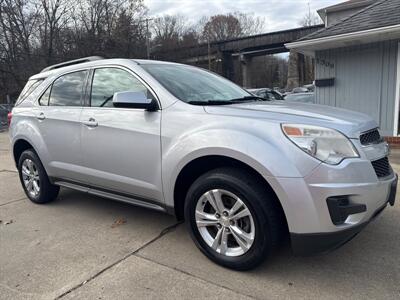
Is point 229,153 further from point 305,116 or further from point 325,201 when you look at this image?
point 325,201

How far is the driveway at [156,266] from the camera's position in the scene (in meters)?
2.72

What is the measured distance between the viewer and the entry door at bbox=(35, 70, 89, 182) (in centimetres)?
409

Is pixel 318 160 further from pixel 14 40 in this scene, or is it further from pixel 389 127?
pixel 14 40

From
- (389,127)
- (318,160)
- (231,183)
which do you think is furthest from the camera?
(389,127)

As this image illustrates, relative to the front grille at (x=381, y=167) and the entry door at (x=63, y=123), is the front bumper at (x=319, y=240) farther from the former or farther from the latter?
the entry door at (x=63, y=123)

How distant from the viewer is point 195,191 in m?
3.08

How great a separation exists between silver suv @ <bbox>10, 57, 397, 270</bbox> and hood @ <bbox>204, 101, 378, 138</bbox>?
12mm

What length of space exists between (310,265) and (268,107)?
1379 millimetres

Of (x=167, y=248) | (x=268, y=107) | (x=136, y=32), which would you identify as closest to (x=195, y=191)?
(x=167, y=248)

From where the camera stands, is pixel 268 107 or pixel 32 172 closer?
pixel 268 107

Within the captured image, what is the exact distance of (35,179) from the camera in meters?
4.90

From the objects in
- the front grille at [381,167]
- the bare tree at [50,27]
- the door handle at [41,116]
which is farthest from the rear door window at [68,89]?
the bare tree at [50,27]

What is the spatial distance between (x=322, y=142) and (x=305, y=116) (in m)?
0.30

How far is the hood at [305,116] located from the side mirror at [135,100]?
21.2 inches
